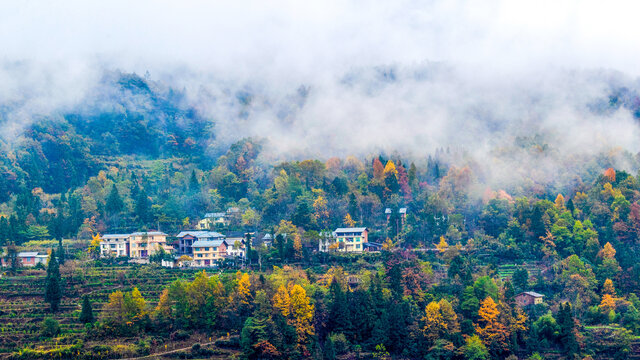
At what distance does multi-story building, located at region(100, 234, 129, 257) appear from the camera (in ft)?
261

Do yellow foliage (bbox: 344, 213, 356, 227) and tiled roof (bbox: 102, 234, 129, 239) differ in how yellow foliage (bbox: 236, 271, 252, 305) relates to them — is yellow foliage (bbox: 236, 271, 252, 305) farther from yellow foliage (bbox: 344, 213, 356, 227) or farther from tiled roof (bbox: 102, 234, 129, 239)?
yellow foliage (bbox: 344, 213, 356, 227)

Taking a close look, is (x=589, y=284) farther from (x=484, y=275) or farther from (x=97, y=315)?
(x=97, y=315)

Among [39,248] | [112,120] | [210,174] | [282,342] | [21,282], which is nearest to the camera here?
[282,342]

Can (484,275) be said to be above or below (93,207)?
below

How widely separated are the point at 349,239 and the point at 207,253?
12124mm

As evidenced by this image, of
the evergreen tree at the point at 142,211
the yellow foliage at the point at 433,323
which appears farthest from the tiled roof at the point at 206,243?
the yellow foliage at the point at 433,323

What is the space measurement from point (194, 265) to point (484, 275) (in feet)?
77.6

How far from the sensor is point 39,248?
77562 mm

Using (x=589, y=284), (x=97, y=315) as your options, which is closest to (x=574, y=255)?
(x=589, y=284)

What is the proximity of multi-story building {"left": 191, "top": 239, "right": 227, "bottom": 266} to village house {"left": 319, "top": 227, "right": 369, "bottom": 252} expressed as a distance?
8.54 metres

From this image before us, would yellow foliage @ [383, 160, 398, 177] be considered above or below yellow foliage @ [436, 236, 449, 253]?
above

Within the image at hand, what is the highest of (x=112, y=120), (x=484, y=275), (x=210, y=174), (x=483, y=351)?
(x=112, y=120)

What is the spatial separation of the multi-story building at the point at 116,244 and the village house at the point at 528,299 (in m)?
32.7

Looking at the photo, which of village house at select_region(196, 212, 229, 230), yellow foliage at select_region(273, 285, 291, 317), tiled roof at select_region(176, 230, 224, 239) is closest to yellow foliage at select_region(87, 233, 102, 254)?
tiled roof at select_region(176, 230, 224, 239)
